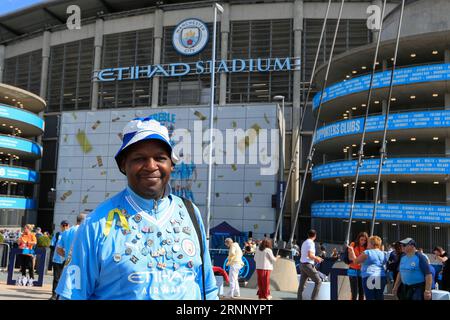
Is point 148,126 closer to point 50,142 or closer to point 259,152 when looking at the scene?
point 259,152

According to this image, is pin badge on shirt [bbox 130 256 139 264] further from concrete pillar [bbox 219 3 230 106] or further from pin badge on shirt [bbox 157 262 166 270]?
concrete pillar [bbox 219 3 230 106]

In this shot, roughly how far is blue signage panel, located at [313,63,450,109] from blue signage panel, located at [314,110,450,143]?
83.7 inches

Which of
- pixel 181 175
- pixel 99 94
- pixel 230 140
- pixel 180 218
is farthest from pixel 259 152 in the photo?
pixel 180 218

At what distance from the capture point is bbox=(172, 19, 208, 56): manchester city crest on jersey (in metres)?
48.7

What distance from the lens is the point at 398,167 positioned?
31625 mm

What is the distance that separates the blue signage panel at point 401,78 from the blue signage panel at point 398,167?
504 centimetres

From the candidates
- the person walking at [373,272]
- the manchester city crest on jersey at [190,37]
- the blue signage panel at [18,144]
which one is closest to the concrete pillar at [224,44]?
the manchester city crest on jersey at [190,37]

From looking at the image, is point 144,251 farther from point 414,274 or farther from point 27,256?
point 27,256

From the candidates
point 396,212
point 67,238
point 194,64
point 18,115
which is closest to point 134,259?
point 67,238

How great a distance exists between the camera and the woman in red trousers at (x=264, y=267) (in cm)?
1337

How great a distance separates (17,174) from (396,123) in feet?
115
